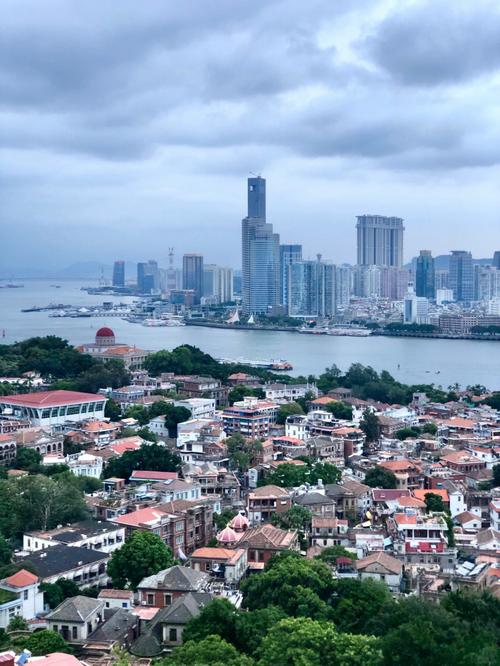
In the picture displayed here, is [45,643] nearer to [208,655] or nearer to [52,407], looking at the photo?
[208,655]

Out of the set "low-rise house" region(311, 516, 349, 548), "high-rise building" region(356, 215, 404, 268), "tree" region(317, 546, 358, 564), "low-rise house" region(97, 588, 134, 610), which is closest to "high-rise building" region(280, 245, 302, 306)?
"high-rise building" region(356, 215, 404, 268)

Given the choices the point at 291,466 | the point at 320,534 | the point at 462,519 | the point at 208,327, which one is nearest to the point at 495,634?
the point at 320,534

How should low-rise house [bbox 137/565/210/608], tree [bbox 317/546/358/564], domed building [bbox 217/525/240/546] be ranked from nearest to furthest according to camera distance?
low-rise house [bbox 137/565/210/608] < tree [bbox 317/546/358/564] < domed building [bbox 217/525/240/546]

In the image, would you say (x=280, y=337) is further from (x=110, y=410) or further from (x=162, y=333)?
(x=110, y=410)

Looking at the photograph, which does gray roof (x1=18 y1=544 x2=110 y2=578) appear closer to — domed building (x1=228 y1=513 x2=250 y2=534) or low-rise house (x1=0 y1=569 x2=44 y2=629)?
low-rise house (x1=0 y1=569 x2=44 y2=629)

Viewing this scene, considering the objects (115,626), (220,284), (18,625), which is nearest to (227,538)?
(115,626)

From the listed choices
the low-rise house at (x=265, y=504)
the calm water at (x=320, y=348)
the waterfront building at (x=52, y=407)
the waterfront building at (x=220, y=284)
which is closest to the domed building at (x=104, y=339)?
the calm water at (x=320, y=348)
